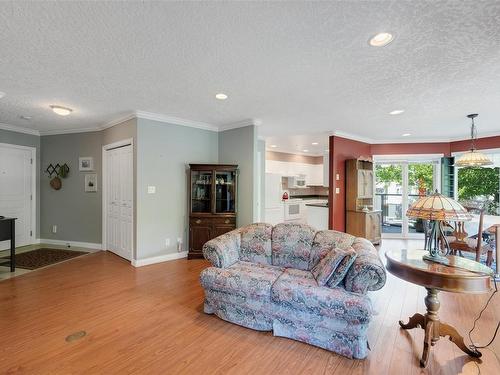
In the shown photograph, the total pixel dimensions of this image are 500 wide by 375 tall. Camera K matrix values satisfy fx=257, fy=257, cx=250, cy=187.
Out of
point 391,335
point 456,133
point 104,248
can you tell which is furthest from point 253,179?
point 456,133

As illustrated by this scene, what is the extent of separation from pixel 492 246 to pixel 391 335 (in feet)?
10.9

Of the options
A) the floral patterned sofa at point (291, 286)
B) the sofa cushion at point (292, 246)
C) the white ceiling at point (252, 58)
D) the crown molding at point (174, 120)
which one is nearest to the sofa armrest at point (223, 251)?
the floral patterned sofa at point (291, 286)

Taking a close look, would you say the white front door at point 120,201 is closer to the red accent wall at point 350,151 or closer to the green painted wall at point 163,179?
the green painted wall at point 163,179

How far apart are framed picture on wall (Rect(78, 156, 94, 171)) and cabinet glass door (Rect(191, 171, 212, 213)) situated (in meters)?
2.30

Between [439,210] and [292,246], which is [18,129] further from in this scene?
[439,210]

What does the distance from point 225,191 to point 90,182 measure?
9.40 feet

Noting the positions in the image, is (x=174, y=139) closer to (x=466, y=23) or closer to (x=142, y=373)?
(x=142, y=373)

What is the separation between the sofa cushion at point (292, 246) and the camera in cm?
287

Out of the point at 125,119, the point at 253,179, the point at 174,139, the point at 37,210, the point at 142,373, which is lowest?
the point at 142,373

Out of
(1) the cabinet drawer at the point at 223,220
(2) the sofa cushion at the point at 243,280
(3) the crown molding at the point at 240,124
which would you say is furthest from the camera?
(1) the cabinet drawer at the point at 223,220

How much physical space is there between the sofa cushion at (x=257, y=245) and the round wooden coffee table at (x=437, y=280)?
1286 mm

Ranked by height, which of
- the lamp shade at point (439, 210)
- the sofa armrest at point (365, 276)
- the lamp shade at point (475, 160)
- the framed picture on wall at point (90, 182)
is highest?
the lamp shade at point (475, 160)

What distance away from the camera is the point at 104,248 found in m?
5.23

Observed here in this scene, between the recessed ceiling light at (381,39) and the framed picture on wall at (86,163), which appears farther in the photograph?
the framed picture on wall at (86,163)
